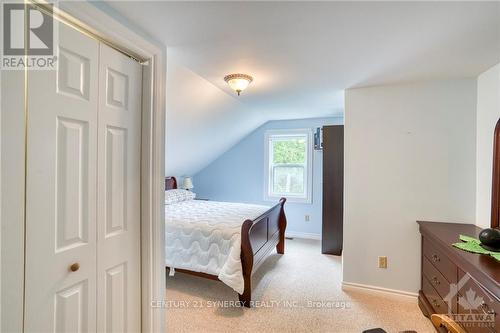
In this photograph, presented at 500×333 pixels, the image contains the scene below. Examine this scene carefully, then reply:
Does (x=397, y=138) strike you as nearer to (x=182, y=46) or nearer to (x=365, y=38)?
(x=365, y=38)

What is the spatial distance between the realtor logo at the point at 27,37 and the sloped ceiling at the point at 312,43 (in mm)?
369

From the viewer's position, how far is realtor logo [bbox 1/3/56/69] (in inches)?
39.5

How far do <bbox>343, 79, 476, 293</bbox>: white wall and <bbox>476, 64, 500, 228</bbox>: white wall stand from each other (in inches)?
2.5

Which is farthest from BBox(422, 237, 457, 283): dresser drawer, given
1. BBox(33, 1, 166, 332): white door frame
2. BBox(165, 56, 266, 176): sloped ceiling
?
BBox(165, 56, 266, 176): sloped ceiling

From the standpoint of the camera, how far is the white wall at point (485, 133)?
6.89 feet

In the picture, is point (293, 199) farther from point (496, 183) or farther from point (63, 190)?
point (63, 190)

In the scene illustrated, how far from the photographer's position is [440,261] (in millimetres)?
2037

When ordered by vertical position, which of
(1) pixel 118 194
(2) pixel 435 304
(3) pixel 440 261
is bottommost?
(2) pixel 435 304

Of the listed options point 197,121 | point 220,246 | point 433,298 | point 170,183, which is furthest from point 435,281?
point 170,183

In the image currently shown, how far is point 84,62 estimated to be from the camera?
1312 millimetres

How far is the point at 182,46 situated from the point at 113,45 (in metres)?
0.49

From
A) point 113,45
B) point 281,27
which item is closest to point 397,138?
point 281,27

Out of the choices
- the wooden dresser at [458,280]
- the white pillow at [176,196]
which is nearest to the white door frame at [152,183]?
the wooden dresser at [458,280]

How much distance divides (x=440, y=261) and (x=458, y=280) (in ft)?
1.00
